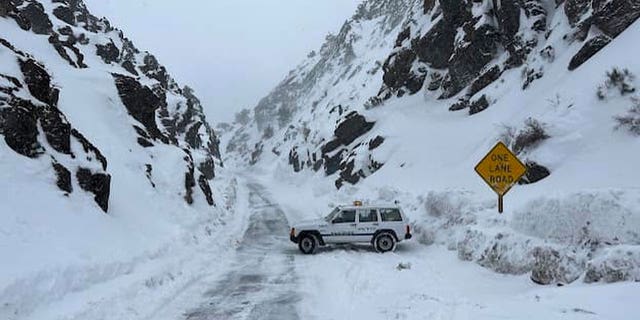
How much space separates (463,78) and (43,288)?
29.1m

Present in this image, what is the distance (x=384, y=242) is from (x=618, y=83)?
9.28 meters

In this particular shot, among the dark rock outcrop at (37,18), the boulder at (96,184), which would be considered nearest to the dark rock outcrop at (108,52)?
the dark rock outcrop at (37,18)

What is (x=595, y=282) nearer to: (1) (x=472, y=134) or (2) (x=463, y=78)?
(1) (x=472, y=134)

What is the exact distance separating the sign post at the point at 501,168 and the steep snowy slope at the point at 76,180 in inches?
357

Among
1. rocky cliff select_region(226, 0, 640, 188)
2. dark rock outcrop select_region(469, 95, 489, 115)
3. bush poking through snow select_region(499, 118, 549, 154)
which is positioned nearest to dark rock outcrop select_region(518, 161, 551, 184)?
rocky cliff select_region(226, 0, 640, 188)

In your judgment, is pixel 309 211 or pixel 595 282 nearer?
pixel 595 282

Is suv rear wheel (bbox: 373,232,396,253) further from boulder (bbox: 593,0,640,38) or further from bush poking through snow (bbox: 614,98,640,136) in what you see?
boulder (bbox: 593,0,640,38)

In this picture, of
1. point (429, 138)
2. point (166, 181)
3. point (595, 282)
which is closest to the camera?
point (595, 282)

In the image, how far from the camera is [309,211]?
35.8m

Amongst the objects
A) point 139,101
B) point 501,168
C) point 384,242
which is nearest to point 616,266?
point 501,168

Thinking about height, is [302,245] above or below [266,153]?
below

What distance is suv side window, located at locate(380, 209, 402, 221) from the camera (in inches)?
750

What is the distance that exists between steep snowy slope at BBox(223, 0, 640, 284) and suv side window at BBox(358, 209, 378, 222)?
1.61 meters

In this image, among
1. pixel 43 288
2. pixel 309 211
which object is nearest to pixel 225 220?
pixel 309 211
